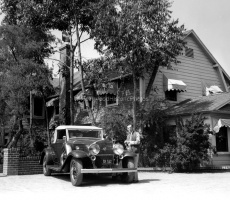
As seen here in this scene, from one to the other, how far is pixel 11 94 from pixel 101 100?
6.09 m

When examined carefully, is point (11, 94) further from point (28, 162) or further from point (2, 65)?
point (28, 162)

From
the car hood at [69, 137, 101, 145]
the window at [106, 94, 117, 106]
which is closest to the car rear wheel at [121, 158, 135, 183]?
the car hood at [69, 137, 101, 145]

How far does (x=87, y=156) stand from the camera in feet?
31.8

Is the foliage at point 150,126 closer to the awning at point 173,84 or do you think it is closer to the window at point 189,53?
the awning at point 173,84

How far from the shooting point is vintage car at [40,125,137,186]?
9594 millimetres

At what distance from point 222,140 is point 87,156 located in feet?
34.6

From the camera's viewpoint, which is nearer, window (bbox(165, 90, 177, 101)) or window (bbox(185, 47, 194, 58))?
window (bbox(165, 90, 177, 101))

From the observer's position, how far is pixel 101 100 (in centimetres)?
2211

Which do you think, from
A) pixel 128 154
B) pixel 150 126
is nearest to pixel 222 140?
pixel 150 126

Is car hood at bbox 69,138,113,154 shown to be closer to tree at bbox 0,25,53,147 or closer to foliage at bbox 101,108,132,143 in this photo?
foliage at bbox 101,108,132,143

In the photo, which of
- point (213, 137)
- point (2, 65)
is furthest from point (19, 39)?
point (213, 137)

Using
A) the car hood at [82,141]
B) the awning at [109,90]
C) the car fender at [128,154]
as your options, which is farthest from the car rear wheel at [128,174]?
the awning at [109,90]

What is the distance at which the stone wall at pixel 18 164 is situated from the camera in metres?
13.2

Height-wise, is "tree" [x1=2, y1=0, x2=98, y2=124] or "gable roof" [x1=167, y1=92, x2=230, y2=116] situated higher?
"tree" [x1=2, y1=0, x2=98, y2=124]
